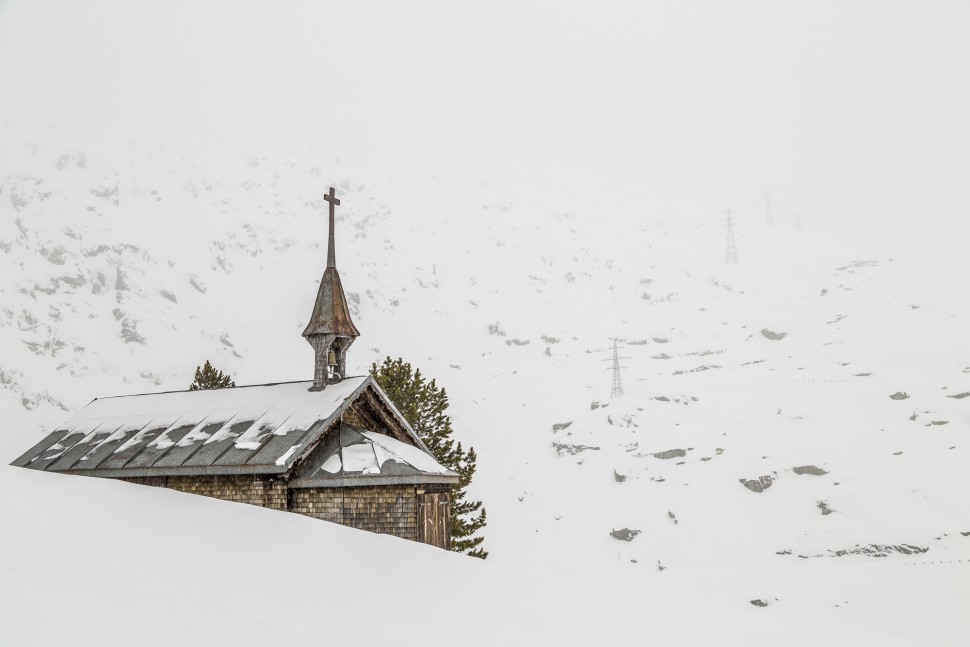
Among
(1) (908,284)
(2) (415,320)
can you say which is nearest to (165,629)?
(2) (415,320)

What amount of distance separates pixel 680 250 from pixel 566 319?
33.3 m

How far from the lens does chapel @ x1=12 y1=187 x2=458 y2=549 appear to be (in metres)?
15.3

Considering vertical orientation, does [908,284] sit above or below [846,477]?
above

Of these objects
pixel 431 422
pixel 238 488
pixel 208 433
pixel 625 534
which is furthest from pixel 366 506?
pixel 625 534

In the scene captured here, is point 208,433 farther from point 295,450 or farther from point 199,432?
point 295,450

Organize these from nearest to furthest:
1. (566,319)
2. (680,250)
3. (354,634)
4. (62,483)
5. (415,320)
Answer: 1. (354,634)
2. (62,483)
3. (415,320)
4. (566,319)
5. (680,250)

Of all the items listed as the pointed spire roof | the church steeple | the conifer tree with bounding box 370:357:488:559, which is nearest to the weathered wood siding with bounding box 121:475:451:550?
the church steeple

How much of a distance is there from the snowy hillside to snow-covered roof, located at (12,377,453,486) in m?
2.99

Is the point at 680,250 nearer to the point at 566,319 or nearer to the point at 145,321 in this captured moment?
the point at 566,319

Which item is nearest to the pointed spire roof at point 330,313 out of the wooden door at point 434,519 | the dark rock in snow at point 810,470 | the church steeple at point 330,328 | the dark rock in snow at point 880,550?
the church steeple at point 330,328

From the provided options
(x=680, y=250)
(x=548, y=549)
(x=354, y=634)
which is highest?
(x=680, y=250)

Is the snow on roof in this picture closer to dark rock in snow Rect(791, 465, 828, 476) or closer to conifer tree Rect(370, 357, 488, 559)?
conifer tree Rect(370, 357, 488, 559)

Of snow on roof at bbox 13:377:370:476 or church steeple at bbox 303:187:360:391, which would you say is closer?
snow on roof at bbox 13:377:370:476

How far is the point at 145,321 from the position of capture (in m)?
63.0
